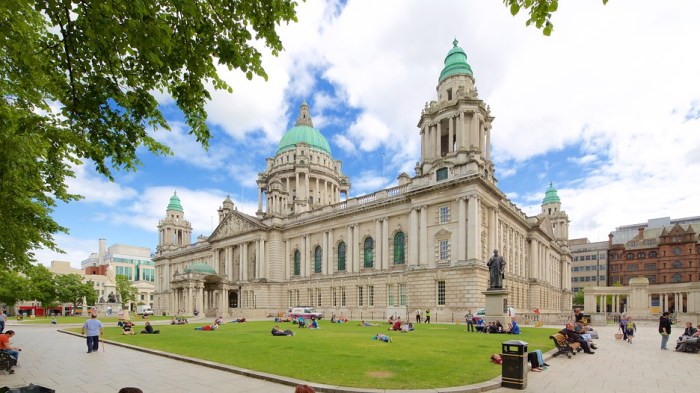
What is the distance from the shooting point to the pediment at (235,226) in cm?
6217

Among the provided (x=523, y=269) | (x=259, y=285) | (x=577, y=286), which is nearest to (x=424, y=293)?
(x=523, y=269)

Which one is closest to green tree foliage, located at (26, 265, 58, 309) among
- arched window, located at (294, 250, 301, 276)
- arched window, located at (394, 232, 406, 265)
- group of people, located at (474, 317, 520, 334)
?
arched window, located at (294, 250, 301, 276)

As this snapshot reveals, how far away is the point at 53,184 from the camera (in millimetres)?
16547

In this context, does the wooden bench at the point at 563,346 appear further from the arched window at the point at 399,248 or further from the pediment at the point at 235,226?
the pediment at the point at 235,226

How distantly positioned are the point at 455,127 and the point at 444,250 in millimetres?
14680

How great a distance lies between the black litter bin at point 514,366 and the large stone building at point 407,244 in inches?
1127

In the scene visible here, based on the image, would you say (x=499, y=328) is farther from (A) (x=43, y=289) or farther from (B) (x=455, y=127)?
(A) (x=43, y=289)

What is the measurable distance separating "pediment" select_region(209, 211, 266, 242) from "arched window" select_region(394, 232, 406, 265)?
22.6 metres

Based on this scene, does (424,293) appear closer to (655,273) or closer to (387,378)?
(387,378)

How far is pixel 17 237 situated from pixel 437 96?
143 feet

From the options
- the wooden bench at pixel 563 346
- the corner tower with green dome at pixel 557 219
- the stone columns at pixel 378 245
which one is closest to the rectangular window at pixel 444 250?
the stone columns at pixel 378 245

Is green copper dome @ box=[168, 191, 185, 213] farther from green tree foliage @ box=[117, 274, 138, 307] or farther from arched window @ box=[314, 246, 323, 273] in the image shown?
arched window @ box=[314, 246, 323, 273]

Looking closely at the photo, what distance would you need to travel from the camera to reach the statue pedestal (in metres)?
26.0

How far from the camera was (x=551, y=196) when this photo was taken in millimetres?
83875
